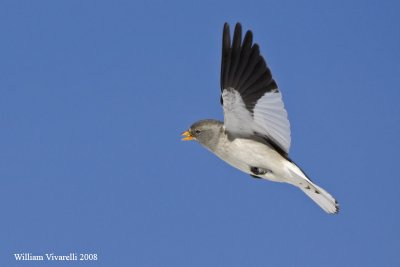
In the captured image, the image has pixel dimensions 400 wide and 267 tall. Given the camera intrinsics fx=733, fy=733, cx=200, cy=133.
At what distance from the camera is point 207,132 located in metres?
11.2

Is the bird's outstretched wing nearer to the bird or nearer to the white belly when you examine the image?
the bird

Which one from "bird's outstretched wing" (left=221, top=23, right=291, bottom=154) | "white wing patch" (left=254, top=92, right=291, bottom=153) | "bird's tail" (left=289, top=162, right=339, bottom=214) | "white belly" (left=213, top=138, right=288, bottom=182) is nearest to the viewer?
"bird's outstretched wing" (left=221, top=23, right=291, bottom=154)

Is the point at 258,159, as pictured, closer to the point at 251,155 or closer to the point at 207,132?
the point at 251,155

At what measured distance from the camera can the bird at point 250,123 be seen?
10.5 meters

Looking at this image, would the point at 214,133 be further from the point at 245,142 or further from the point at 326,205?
the point at 326,205

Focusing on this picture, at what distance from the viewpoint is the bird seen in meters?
10.5

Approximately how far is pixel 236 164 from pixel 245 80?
1312 millimetres

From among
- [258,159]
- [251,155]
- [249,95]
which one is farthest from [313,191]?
[249,95]

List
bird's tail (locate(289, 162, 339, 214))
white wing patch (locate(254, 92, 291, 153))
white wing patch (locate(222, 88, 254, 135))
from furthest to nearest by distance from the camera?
bird's tail (locate(289, 162, 339, 214)) → white wing patch (locate(222, 88, 254, 135)) → white wing patch (locate(254, 92, 291, 153))

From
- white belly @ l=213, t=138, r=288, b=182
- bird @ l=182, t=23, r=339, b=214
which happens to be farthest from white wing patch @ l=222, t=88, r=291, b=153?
white belly @ l=213, t=138, r=288, b=182

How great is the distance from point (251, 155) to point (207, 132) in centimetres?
80

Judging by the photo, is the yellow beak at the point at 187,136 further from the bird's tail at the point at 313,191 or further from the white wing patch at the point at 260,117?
the bird's tail at the point at 313,191

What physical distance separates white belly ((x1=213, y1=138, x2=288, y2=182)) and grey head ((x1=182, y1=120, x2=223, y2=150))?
147mm

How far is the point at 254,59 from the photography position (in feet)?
34.2
